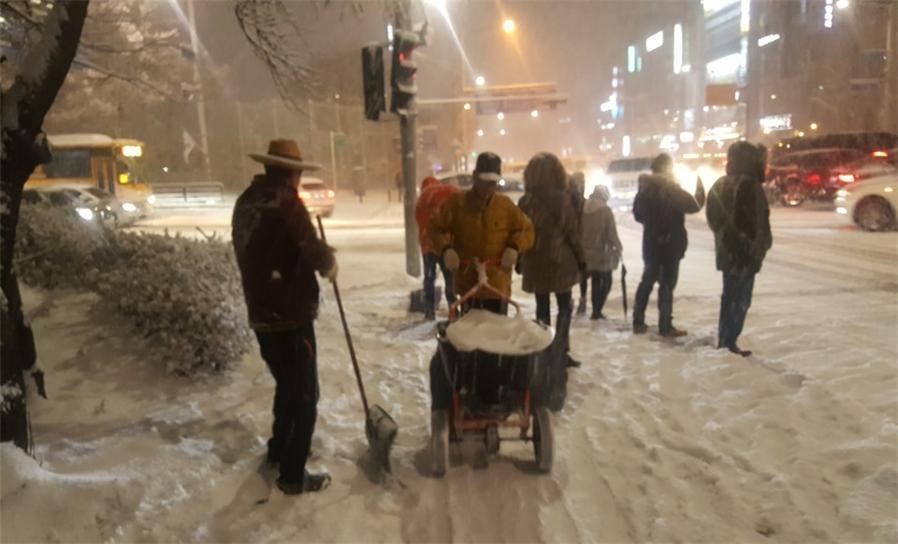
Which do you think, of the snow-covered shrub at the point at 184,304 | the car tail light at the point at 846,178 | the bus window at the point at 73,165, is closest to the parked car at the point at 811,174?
the car tail light at the point at 846,178

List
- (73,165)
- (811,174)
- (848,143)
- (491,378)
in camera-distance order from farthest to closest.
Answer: (73,165), (848,143), (811,174), (491,378)

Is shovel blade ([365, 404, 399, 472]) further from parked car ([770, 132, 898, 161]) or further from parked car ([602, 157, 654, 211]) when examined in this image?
parked car ([770, 132, 898, 161])

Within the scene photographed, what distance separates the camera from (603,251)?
7602mm

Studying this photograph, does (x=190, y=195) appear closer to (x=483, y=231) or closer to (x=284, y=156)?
(x=483, y=231)

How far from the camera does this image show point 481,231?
4344 millimetres

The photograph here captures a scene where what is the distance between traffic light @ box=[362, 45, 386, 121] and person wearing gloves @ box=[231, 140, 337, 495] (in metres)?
5.92

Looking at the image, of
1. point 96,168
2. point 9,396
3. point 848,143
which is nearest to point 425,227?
point 9,396

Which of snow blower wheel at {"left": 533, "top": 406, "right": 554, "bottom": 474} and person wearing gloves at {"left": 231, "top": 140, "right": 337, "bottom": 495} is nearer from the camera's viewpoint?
person wearing gloves at {"left": 231, "top": 140, "right": 337, "bottom": 495}

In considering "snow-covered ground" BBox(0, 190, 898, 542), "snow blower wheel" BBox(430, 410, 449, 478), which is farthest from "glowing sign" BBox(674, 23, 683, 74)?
"snow blower wheel" BBox(430, 410, 449, 478)

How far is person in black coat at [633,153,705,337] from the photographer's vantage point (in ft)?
22.0

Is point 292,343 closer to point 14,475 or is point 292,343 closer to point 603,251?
point 14,475

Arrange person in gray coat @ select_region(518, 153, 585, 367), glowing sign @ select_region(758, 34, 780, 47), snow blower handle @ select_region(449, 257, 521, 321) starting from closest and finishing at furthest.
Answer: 1. snow blower handle @ select_region(449, 257, 521, 321)
2. person in gray coat @ select_region(518, 153, 585, 367)
3. glowing sign @ select_region(758, 34, 780, 47)

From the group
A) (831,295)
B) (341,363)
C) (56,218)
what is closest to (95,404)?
(341,363)

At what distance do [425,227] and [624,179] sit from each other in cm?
1876
